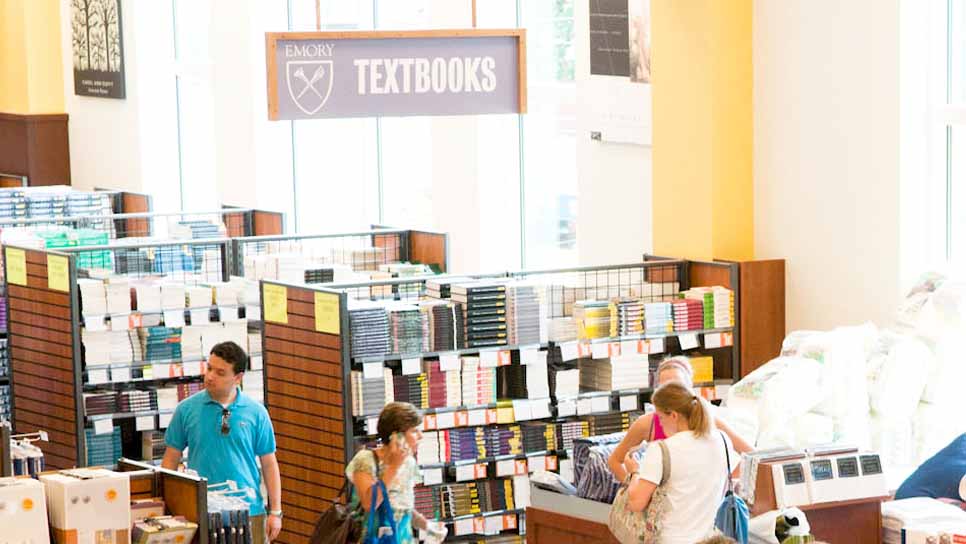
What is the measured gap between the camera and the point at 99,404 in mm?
9648

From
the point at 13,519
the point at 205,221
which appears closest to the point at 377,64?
the point at 13,519

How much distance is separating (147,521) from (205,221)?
24.7 ft

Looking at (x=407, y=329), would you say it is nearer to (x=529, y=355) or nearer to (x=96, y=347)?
(x=529, y=355)

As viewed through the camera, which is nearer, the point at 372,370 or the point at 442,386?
the point at 372,370

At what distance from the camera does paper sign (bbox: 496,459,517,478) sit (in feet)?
27.4

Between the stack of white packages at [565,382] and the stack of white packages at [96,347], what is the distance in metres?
2.91

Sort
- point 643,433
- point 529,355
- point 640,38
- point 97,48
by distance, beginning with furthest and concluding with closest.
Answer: point 97,48 → point 640,38 → point 529,355 → point 643,433

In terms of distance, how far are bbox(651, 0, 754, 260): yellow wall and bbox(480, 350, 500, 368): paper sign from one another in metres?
1.74

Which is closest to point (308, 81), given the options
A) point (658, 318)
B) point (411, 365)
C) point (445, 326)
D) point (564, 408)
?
point (445, 326)

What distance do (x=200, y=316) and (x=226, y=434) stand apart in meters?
3.20

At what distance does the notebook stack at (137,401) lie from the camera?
977 cm

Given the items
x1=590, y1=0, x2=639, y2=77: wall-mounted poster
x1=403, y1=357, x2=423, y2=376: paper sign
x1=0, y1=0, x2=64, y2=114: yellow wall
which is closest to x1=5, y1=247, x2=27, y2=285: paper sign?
x1=403, y1=357, x2=423, y2=376: paper sign

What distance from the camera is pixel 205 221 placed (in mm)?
12867

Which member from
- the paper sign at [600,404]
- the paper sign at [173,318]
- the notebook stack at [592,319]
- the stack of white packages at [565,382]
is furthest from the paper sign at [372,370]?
the paper sign at [173,318]
